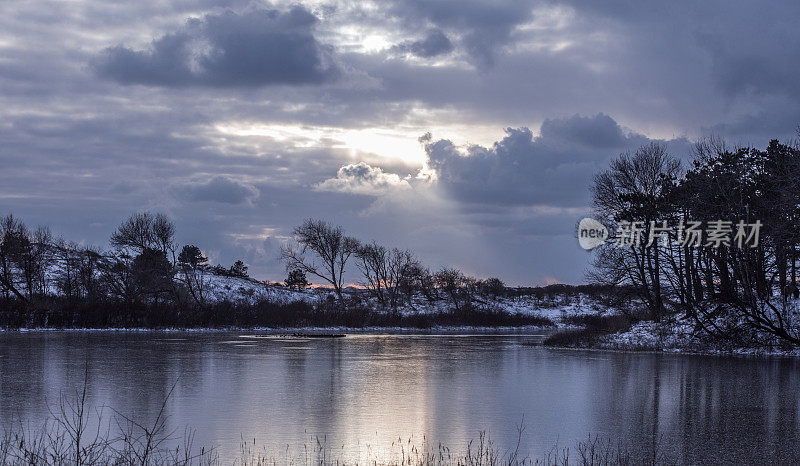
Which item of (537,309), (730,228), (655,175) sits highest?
(655,175)

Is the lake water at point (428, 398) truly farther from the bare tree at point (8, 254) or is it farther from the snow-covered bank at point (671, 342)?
the bare tree at point (8, 254)

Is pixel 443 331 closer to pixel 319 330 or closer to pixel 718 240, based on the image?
pixel 319 330

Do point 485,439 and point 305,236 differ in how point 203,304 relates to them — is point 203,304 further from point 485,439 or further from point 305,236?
point 485,439

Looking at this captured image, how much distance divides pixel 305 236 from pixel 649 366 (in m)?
57.1

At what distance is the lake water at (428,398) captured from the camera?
496 inches

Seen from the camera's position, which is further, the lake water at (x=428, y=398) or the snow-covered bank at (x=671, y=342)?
the snow-covered bank at (x=671, y=342)

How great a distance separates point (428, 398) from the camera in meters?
17.8

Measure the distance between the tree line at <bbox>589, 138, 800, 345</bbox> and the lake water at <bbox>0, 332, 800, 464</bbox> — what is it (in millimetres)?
5085

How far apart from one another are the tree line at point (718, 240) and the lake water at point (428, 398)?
200 inches

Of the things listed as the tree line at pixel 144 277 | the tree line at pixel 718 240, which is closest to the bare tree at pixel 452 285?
the tree line at pixel 144 277

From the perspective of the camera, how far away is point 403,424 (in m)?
14.1

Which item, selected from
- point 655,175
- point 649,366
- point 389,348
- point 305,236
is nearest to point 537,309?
point 305,236

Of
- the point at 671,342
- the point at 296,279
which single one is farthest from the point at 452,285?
the point at 671,342

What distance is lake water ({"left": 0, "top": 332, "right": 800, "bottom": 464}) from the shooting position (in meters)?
12.6
